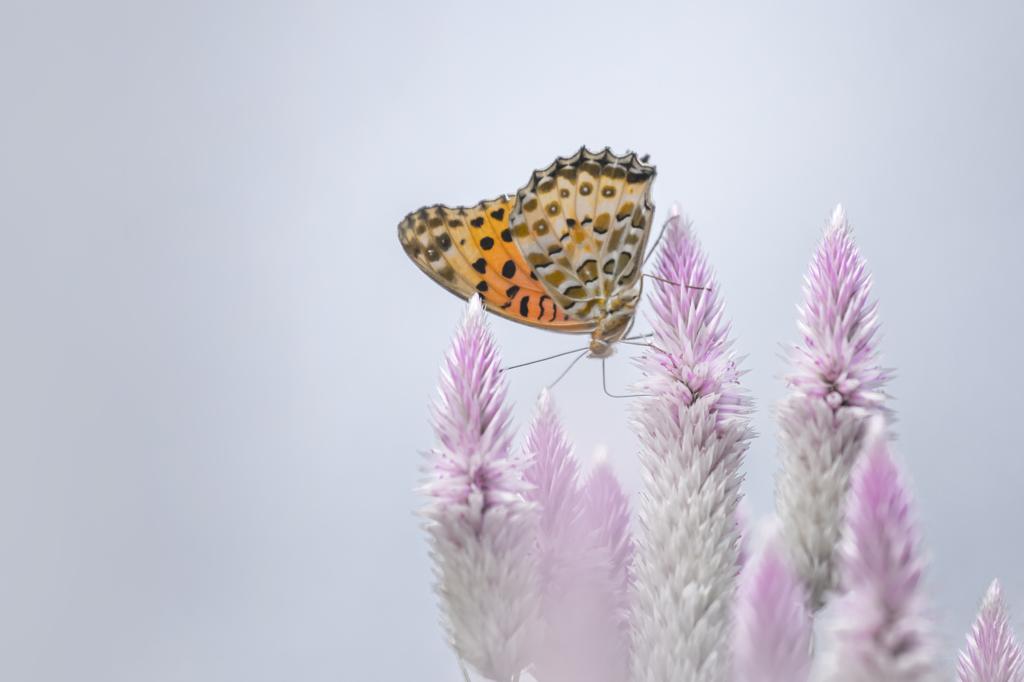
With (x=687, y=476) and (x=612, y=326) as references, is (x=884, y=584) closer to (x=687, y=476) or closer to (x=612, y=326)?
(x=687, y=476)

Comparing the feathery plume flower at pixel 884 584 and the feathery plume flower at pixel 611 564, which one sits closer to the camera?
the feathery plume flower at pixel 884 584

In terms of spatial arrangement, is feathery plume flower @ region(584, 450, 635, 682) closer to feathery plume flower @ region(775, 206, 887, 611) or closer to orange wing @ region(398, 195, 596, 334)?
feathery plume flower @ region(775, 206, 887, 611)

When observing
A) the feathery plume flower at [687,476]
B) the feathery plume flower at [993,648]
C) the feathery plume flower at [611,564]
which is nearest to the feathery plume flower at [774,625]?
the feathery plume flower at [687,476]

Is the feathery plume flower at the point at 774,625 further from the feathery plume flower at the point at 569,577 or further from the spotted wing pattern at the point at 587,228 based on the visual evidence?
the spotted wing pattern at the point at 587,228

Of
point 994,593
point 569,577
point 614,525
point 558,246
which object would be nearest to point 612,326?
point 558,246

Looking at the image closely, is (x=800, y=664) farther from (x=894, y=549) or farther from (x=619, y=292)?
(x=619, y=292)

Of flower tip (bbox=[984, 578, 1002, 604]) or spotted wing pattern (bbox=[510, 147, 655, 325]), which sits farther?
spotted wing pattern (bbox=[510, 147, 655, 325])

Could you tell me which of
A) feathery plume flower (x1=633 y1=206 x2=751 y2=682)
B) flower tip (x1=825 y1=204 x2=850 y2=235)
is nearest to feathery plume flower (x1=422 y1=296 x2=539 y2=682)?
feathery plume flower (x1=633 y1=206 x2=751 y2=682)
